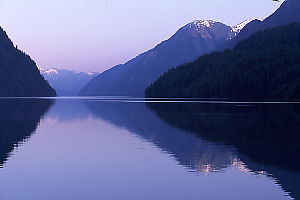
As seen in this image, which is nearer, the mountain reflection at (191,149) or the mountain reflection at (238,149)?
the mountain reflection at (238,149)

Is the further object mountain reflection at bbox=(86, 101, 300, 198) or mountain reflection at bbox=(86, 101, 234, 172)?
mountain reflection at bbox=(86, 101, 234, 172)

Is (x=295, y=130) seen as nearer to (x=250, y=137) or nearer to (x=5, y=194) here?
(x=250, y=137)

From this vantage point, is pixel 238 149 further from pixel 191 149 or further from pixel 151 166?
pixel 151 166

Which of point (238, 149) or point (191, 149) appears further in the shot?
point (191, 149)

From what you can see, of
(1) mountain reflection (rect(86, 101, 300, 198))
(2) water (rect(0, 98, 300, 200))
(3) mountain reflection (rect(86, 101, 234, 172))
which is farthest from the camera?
(3) mountain reflection (rect(86, 101, 234, 172))

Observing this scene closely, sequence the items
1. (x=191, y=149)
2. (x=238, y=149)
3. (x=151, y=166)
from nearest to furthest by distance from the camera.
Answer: (x=151, y=166) → (x=238, y=149) → (x=191, y=149)

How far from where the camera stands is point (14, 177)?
2828cm

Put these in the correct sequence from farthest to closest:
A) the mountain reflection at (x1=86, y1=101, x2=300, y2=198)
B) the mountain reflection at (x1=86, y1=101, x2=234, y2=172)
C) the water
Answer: the mountain reflection at (x1=86, y1=101, x2=234, y2=172) → the mountain reflection at (x1=86, y1=101, x2=300, y2=198) → the water

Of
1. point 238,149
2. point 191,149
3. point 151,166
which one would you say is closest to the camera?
point 151,166

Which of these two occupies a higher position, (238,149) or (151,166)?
(238,149)

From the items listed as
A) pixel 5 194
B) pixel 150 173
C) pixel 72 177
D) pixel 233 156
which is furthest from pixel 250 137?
pixel 5 194

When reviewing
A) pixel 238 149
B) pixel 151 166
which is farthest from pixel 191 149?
pixel 151 166

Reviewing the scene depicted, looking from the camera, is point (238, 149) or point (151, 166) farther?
point (238, 149)

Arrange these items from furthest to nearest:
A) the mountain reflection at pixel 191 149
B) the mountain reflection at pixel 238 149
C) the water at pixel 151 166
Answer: the mountain reflection at pixel 191 149, the mountain reflection at pixel 238 149, the water at pixel 151 166
